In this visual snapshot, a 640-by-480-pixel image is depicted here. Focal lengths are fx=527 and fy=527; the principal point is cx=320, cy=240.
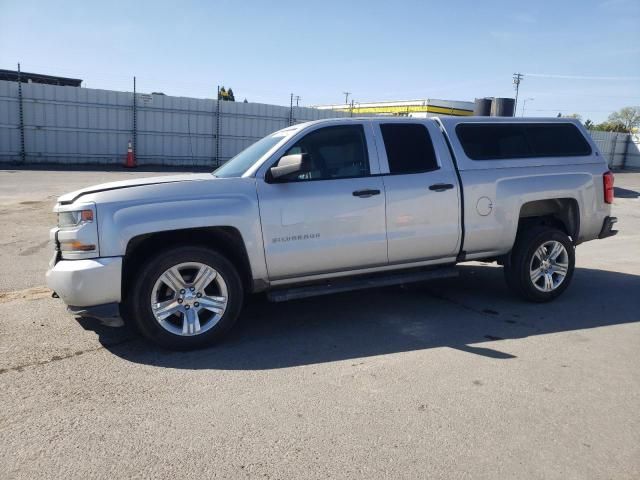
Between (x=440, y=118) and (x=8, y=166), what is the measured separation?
62.7ft

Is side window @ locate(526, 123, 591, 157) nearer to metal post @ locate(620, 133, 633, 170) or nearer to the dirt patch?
the dirt patch

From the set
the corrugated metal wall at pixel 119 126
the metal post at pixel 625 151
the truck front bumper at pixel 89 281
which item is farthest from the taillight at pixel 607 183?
the metal post at pixel 625 151

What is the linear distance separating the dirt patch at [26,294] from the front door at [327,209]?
2743 millimetres

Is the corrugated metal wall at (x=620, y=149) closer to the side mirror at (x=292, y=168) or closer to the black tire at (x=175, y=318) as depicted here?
the side mirror at (x=292, y=168)

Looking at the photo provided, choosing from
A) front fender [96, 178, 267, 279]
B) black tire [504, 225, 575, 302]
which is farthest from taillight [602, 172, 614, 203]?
front fender [96, 178, 267, 279]

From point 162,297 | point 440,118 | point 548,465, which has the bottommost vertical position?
point 548,465

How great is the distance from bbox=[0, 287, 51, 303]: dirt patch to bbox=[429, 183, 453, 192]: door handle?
4.19 metres

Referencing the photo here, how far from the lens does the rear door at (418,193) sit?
5.03 m

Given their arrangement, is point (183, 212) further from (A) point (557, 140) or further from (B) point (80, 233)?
(A) point (557, 140)

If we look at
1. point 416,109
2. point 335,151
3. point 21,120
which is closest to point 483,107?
point 335,151

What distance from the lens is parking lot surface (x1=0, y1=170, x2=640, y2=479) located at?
2.83 metres

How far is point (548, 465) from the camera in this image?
9.26ft

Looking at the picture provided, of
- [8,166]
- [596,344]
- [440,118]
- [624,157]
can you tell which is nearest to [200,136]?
[8,166]

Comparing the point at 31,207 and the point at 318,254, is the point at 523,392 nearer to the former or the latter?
the point at 318,254
